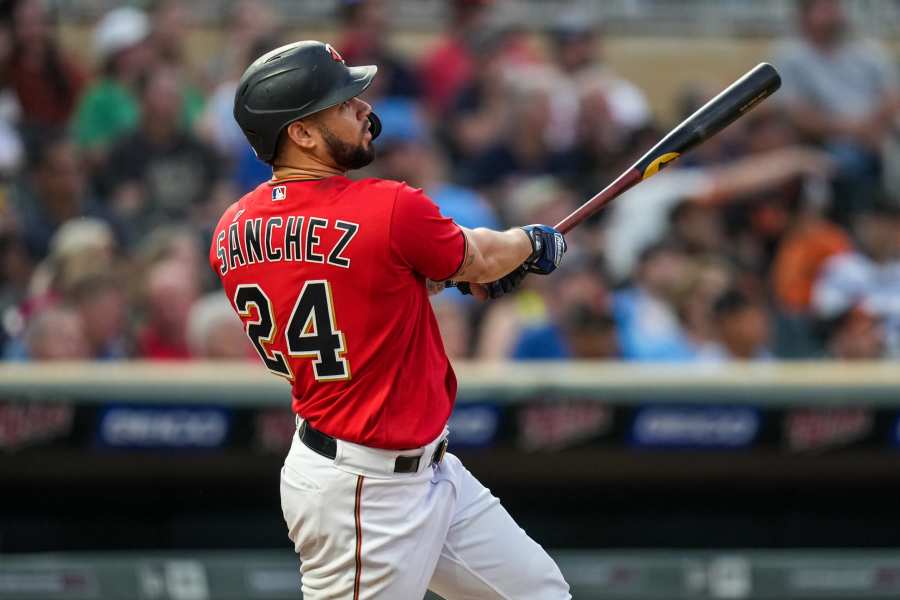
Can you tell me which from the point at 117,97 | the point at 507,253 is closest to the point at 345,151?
the point at 507,253

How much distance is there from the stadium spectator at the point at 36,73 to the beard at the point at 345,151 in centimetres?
425

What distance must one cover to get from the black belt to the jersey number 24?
135 millimetres

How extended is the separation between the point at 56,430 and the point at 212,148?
204cm

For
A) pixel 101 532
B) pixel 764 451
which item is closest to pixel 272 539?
pixel 101 532

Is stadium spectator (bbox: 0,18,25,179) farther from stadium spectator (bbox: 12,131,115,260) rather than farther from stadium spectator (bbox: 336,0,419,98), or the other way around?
stadium spectator (bbox: 336,0,419,98)

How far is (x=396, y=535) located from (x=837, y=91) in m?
5.01

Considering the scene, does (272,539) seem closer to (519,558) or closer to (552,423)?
(552,423)

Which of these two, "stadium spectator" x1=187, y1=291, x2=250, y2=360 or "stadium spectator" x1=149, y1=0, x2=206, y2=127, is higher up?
"stadium spectator" x1=149, y1=0, x2=206, y2=127

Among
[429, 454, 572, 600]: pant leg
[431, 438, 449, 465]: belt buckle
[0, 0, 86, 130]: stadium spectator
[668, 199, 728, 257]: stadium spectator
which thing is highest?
[0, 0, 86, 130]: stadium spectator

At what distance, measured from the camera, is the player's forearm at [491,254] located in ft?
9.23

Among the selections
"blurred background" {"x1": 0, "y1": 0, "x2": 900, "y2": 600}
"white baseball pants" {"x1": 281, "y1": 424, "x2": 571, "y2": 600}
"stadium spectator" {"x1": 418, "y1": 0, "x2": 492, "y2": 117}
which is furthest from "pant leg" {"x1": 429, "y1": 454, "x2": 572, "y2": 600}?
"stadium spectator" {"x1": 418, "y1": 0, "x2": 492, "y2": 117}

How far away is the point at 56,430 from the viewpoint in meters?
4.80

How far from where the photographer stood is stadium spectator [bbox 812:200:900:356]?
598 cm

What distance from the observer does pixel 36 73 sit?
22.3ft
